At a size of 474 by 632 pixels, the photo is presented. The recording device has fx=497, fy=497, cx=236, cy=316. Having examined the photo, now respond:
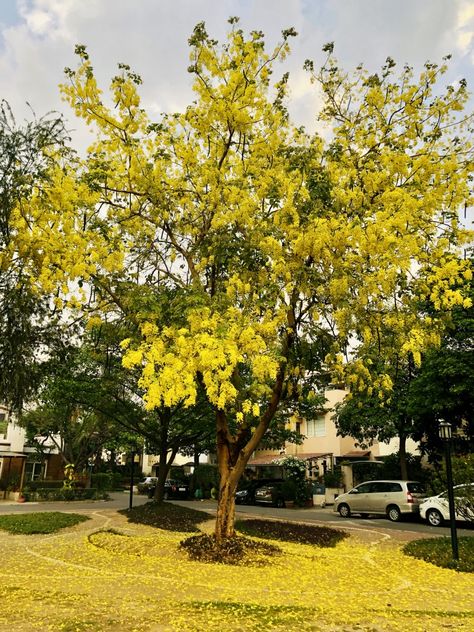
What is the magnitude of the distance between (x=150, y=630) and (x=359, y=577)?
16.6ft

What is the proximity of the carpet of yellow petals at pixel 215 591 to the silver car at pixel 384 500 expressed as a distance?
29.5ft

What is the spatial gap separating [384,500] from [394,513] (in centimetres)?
65

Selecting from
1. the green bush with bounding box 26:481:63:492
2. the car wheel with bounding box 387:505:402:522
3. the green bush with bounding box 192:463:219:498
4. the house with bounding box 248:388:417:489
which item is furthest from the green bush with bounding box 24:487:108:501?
the car wheel with bounding box 387:505:402:522

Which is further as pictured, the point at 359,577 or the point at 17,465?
the point at 17,465

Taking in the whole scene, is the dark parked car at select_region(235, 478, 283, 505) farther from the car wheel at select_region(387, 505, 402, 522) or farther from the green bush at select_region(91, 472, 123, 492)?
the green bush at select_region(91, 472, 123, 492)

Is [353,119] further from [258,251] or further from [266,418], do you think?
[266,418]

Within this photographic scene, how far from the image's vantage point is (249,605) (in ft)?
21.9

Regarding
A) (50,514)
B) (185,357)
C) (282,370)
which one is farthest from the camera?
(50,514)

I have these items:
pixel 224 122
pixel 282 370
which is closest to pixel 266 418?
pixel 282 370

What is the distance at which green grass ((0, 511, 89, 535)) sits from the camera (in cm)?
1450

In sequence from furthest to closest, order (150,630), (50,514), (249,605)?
(50,514) → (249,605) → (150,630)

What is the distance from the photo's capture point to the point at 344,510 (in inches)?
894

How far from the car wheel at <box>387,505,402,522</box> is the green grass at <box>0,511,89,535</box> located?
12169 millimetres

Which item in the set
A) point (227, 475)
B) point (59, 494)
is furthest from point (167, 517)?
point (59, 494)
